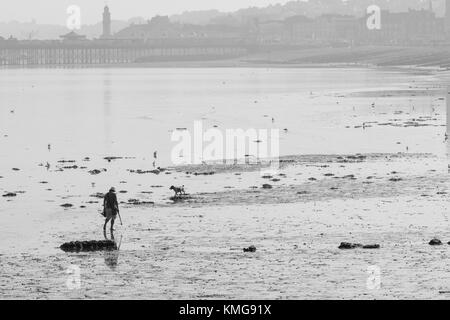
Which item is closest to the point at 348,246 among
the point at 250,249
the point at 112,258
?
the point at 250,249

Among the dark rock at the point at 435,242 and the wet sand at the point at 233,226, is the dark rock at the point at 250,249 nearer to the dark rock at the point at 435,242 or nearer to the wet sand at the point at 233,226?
the wet sand at the point at 233,226

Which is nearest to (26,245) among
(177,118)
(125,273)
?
(125,273)

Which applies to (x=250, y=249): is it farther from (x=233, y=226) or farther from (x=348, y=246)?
(x=233, y=226)

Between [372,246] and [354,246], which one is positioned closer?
[372,246]

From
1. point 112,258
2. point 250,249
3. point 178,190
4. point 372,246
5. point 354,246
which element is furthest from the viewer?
point 178,190

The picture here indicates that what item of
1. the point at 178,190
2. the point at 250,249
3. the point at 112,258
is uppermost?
the point at 178,190

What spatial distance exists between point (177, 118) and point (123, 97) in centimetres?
4283

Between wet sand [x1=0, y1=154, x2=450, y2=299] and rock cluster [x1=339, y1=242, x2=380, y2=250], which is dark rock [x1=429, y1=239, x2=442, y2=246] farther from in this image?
rock cluster [x1=339, y1=242, x2=380, y2=250]

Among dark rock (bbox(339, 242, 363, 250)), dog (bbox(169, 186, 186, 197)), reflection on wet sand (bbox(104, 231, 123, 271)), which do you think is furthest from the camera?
dog (bbox(169, 186, 186, 197))

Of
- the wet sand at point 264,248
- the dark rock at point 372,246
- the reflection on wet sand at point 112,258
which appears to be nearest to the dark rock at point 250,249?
the wet sand at point 264,248

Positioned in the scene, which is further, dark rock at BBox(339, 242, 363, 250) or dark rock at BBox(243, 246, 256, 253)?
dark rock at BBox(339, 242, 363, 250)

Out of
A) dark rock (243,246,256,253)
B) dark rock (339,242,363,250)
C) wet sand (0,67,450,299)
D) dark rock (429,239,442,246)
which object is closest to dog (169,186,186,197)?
wet sand (0,67,450,299)

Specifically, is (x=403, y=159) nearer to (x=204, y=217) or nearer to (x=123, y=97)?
(x=204, y=217)

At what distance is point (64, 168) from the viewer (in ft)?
170
